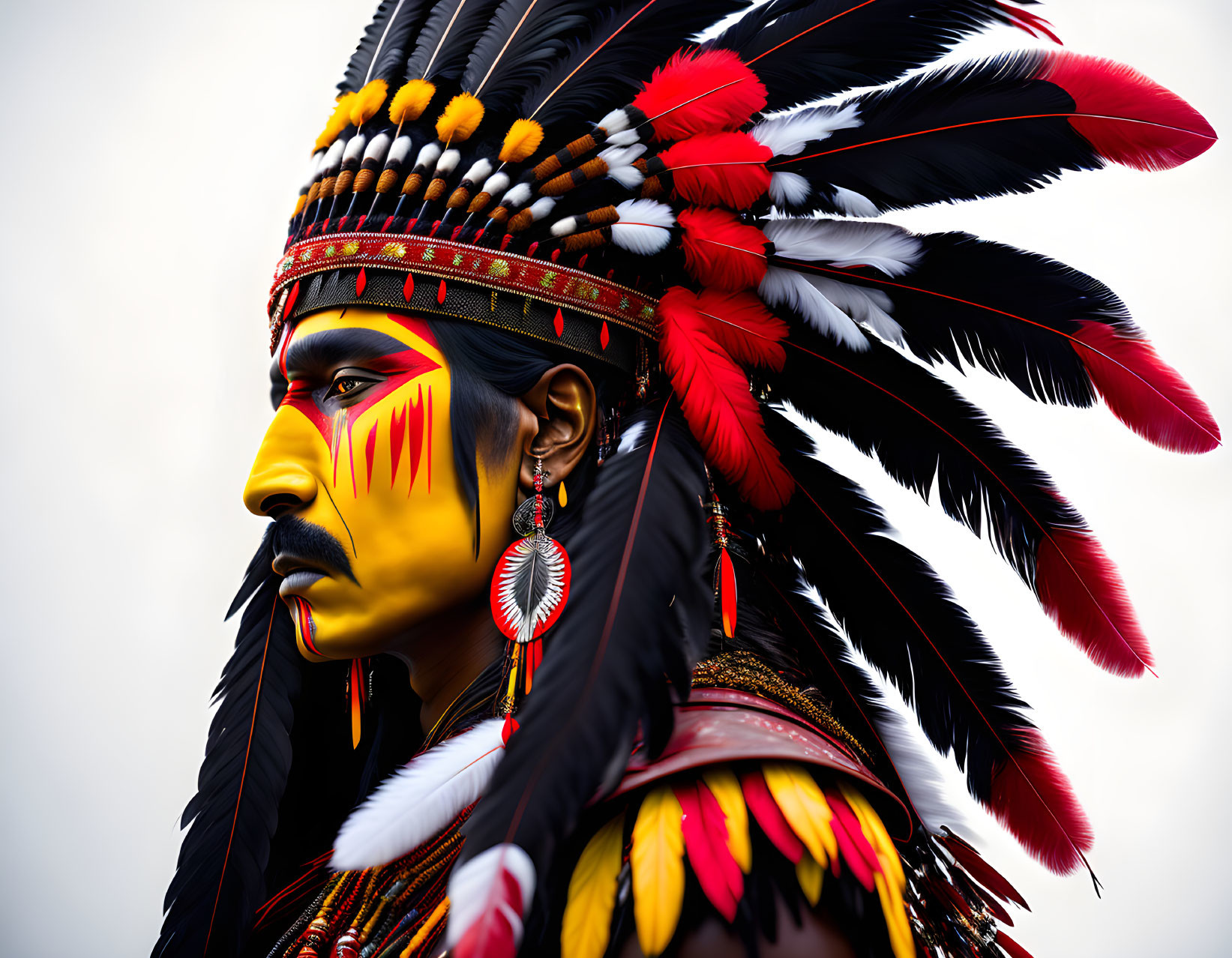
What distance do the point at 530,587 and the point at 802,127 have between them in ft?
3.24

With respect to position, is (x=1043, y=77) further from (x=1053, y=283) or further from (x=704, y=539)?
(x=704, y=539)

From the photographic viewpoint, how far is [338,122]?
1.79 metres

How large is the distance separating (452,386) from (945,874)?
48.9 inches

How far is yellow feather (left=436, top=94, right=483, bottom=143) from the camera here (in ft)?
5.37

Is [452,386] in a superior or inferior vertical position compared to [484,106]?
inferior

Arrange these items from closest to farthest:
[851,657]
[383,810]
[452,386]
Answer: [383,810] < [452,386] < [851,657]

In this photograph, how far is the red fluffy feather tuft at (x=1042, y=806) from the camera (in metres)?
1.61

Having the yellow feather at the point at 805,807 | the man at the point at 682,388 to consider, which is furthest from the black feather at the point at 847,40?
the yellow feather at the point at 805,807

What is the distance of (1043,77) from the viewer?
5.24ft

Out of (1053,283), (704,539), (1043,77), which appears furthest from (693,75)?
(704,539)

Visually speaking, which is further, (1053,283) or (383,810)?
(1053,283)

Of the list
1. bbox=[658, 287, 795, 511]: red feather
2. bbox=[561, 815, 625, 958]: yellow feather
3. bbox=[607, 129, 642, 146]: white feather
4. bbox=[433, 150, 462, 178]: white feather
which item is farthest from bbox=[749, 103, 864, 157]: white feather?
bbox=[561, 815, 625, 958]: yellow feather

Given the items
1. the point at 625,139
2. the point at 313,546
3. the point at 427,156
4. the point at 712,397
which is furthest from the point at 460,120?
the point at 313,546

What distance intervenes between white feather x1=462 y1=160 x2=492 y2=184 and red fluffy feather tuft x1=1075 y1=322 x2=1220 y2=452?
3.55 ft
